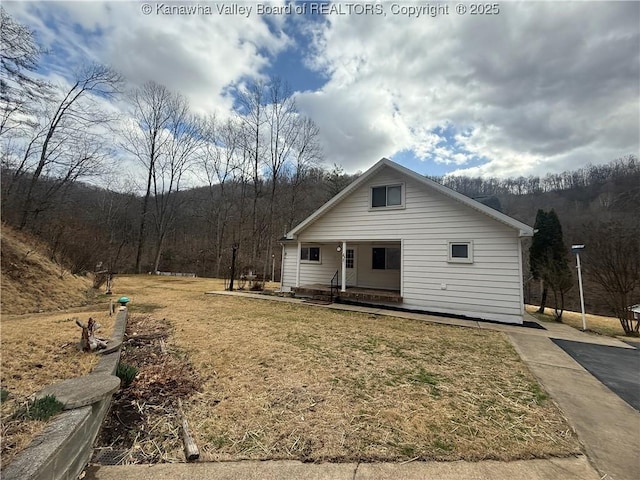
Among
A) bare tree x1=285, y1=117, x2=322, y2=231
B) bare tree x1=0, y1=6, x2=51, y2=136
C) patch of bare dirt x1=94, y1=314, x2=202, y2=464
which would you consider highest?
bare tree x1=285, y1=117, x2=322, y2=231

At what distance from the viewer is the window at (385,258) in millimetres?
11891

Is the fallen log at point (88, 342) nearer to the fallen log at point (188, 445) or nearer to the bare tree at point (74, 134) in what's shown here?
the fallen log at point (188, 445)

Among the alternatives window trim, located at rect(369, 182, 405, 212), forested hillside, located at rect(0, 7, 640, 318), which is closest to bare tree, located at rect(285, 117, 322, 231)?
forested hillside, located at rect(0, 7, 640, 318)

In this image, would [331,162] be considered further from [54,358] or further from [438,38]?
[54,358]

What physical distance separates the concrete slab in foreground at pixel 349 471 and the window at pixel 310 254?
11.3m

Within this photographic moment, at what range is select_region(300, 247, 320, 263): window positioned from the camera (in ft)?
44.4

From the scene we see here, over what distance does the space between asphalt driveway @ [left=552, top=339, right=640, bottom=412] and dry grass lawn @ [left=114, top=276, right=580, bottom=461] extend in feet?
3.46

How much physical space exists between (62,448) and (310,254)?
11.8m

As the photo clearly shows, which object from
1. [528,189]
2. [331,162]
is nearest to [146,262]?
[331,162]

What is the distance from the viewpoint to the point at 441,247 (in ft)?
30.2

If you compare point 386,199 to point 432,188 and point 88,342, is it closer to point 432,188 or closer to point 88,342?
point 432,188

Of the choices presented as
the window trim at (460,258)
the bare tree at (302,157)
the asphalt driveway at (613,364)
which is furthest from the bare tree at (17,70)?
the asphalt driveway at (613,364)

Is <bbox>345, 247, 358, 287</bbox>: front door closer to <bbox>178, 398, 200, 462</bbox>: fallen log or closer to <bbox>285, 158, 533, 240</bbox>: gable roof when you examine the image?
<bbox>285, 158, 533, 240</bbox>: gable roof

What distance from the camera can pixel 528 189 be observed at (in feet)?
104
